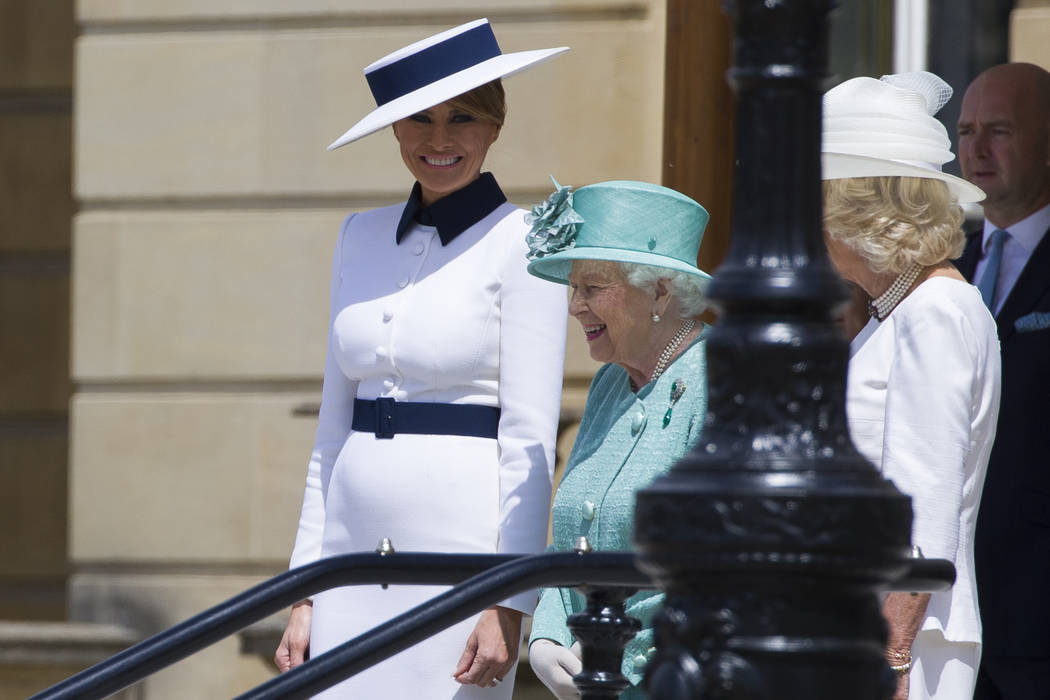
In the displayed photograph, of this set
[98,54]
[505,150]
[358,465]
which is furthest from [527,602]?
[98,54]

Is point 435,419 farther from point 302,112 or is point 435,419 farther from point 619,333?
point 302,112

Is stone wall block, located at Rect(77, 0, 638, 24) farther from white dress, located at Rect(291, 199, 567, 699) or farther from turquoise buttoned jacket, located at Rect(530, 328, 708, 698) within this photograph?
turquoise buttoned jacket, located at Rect(530, 328, 708, 698)

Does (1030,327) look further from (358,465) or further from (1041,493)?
(358,465)

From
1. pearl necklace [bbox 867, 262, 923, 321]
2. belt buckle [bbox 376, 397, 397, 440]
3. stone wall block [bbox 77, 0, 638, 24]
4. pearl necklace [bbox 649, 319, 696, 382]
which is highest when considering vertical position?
stone wall block [bbox 77, 0, 638, 24]

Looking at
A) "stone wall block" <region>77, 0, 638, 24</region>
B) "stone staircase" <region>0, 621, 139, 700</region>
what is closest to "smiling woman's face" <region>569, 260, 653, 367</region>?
"stone wall block" <region>77, 0, 638, 24</region>

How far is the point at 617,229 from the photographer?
3047 mm

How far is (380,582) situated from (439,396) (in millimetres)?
709

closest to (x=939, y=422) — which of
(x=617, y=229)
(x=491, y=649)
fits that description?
(x=617, y=229)

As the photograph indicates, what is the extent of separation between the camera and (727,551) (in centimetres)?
166

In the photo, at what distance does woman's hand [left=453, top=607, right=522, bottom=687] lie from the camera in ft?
9.70

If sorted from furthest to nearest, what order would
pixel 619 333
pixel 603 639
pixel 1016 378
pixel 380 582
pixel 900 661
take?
pixel 1016 378 → pixel 619 333 → pixel 900 661 → pixel 380 582 → pixel 603 639

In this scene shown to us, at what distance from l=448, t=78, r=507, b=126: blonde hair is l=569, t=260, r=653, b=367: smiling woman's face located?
0.42m

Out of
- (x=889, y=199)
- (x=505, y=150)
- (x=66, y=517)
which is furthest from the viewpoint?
(x=66, y=517)

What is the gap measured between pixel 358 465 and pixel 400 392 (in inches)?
6.2
